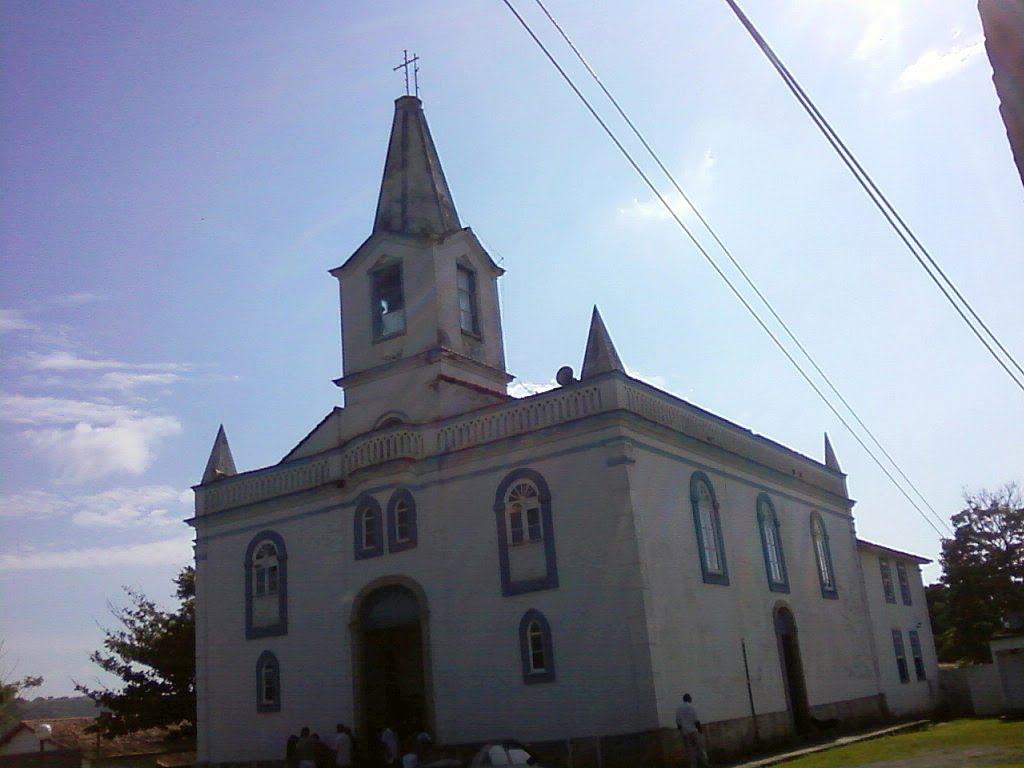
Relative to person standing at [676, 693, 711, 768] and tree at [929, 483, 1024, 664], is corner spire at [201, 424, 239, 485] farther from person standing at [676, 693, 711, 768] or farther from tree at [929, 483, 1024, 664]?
tree at [929, 483, 1024, 664]

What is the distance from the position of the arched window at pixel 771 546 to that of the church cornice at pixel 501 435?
1358mm

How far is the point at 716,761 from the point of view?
23.4 m

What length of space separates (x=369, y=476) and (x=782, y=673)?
1242cm

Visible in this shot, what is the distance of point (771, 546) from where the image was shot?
30.4 metres

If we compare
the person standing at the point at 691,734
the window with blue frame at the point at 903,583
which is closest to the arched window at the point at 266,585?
the person standing at the point at 691,734

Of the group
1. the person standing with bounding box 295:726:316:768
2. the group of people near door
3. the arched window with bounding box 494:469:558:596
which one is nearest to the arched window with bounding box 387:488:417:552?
the arched window with bounding box 494:469:558:596

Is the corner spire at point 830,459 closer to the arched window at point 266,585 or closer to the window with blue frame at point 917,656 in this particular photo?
the window with blue frame at point 917,656

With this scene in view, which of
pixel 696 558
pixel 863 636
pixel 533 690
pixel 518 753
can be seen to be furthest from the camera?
pixel 863 636

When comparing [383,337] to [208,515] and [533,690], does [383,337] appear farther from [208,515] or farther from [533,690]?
[533,690]

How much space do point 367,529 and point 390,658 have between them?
11.0 ft

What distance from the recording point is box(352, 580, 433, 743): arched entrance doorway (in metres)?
25.9

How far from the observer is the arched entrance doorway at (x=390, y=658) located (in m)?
25.9

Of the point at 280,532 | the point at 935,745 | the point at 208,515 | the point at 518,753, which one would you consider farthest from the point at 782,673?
the point at 208,515

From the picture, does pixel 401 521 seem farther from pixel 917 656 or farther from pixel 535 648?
pixel 917 656
